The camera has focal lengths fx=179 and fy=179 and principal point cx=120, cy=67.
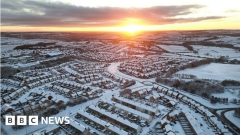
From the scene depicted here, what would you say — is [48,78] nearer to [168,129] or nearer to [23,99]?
[23,99]

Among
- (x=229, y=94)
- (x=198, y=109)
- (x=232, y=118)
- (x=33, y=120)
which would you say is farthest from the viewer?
(x=229, y=94)

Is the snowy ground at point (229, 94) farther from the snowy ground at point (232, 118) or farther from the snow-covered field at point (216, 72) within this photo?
the snow-covered field at point (216, 72)

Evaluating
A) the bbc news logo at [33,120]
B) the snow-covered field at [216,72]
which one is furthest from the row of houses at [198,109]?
the snow-covered field at [216,72]

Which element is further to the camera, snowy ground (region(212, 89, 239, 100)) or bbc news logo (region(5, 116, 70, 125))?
snowy ground (region(212, 89, 239, 100))

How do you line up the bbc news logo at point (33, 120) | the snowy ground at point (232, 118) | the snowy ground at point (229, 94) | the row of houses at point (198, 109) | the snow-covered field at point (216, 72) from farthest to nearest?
the snow-covered field at point (216, 72), the snowy ground at point (229, 94), the snowy ground at point (232, 118), the bbc news logo at point (33, 120), the row of houses at point (198, 109)

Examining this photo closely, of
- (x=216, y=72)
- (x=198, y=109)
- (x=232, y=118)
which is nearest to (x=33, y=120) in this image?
(x=198, y=109)

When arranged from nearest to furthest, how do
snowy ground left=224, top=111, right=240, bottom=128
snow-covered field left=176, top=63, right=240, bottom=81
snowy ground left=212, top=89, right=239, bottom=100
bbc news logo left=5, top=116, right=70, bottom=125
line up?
bbc news logo left=5, top=116, right=70, bottom=125, snowy ground left=224, top=111, right=240, bottom=128, snowy ground left=212, top=89, right=239, bottom=100, snow-covered field left=176, top=63, right=240, bottom=81

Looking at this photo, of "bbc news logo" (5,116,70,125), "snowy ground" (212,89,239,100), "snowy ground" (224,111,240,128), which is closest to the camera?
"bbc news logo" (5,116,70,125)

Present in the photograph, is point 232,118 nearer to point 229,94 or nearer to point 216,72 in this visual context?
point 229,94

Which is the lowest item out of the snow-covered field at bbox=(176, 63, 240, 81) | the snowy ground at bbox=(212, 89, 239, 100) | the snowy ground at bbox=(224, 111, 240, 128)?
the snowy ground at bbox=(224, 111, 240, 128)

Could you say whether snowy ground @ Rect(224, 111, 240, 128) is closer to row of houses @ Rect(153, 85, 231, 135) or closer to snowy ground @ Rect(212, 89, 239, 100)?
row of houses @ Rect(153, 85, 231, 135)

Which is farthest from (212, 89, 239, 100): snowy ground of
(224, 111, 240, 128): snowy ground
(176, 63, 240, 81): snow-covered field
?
(176, 63, 240, 81): snow-covered field
